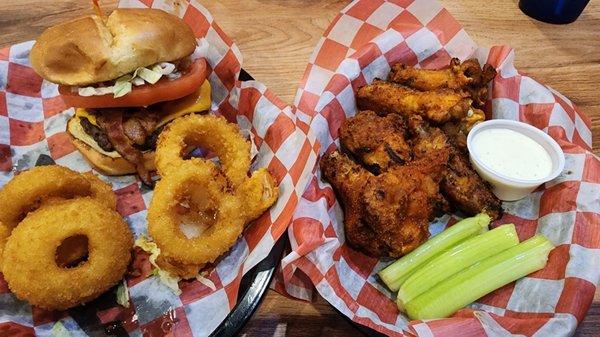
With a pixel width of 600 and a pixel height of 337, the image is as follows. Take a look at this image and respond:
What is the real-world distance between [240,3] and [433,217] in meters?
2.01

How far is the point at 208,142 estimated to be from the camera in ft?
8.39

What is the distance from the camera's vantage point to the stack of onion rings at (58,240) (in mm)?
1974

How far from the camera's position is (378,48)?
2795mm

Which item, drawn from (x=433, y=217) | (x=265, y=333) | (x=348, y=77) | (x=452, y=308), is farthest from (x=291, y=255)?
(x=348, y=77)

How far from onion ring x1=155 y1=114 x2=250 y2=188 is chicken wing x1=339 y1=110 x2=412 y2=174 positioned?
506 millimetres

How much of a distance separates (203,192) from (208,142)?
36 centimetres

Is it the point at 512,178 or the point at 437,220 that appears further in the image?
the point at 437,220

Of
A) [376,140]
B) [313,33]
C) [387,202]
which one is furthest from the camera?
[313,33]

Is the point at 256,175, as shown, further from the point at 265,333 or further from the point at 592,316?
the point at 592,316

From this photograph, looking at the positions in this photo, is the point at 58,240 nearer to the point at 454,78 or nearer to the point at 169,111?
the point at 169,111

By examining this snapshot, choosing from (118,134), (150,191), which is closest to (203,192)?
(150,191)

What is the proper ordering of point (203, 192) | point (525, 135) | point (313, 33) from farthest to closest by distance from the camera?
point (313, 33), point (525, 135), point (203, 192)

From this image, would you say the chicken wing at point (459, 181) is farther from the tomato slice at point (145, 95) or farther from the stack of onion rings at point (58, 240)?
the stack of onion rings at point (58, 240)

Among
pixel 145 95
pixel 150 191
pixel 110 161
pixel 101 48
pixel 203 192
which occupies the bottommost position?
Result: pixel 150 191
